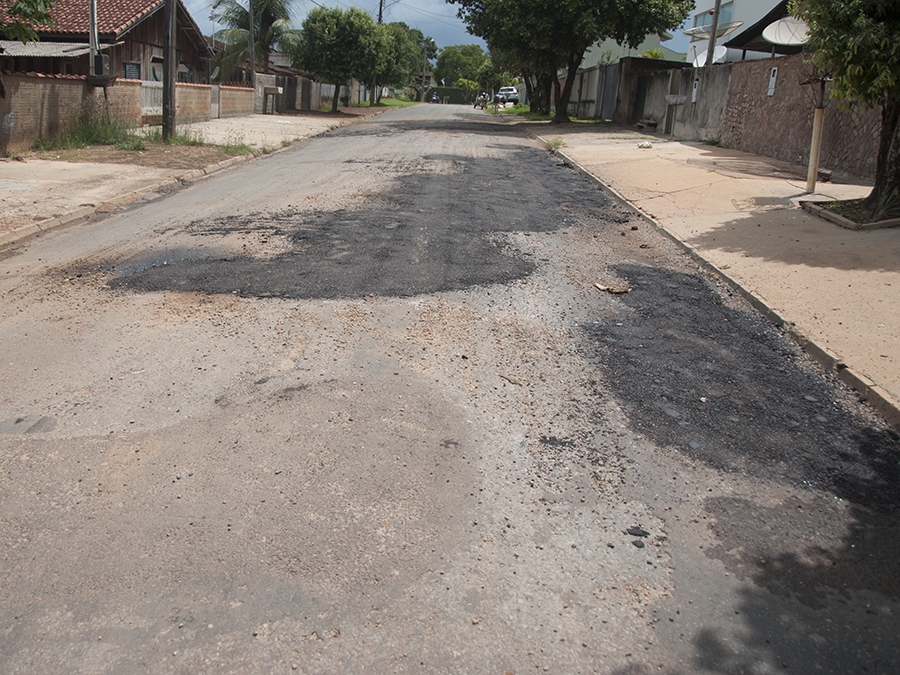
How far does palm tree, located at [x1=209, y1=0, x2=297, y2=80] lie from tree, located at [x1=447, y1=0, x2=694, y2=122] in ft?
54.0

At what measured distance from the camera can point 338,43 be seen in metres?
42.0

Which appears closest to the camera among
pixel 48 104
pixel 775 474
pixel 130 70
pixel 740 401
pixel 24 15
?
pixel 775 474

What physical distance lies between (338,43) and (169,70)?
26282 millimetres

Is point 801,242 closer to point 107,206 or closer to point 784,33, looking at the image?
point 107,206

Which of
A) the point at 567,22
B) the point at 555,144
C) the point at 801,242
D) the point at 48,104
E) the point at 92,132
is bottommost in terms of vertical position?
the point at 801,242

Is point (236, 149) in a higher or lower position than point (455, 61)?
lower

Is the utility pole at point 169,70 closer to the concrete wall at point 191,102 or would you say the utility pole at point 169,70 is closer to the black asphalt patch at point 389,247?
the concrete wall at point 191,102

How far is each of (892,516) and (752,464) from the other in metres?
0.70

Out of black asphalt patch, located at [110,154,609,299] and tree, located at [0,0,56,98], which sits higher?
tree, located at [0,0,56,98]

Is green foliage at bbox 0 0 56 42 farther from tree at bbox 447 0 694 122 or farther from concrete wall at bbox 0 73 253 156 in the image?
tree at bbox 447 0 694 122

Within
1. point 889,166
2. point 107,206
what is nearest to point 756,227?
point 889,166

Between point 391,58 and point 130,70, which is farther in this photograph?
point 391,58

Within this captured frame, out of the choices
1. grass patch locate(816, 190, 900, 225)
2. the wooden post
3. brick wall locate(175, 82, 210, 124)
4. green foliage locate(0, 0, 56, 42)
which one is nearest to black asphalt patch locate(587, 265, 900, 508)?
grass patch locate(816, 190, 900, 225)

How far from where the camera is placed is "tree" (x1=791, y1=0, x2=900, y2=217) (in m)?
8.62
